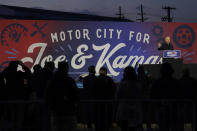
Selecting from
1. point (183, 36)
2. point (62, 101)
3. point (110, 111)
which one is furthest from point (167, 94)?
point (183, 36)

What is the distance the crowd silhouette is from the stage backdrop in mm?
10317

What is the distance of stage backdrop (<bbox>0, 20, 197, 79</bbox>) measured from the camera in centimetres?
2080

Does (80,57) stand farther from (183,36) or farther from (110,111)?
(110,111)

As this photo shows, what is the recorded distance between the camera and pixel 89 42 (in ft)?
70.6

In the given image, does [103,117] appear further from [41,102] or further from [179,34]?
[179,34]

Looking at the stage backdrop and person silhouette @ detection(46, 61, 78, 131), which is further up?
the stage backdrop

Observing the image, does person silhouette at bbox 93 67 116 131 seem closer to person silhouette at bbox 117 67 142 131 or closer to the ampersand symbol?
person silhouette at bbox 117 67 142 131

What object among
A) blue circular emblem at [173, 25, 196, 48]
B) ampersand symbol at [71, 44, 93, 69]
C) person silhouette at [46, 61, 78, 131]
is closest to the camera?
person silhouette at [46, 61, 78, 131]

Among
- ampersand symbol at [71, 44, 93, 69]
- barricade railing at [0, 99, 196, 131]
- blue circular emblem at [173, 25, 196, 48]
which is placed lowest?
barricade railing at [0, 99, 196, 131]

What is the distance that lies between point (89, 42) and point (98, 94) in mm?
11413

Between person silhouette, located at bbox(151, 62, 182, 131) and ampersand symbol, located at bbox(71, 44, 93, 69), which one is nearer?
person silhouette, located at bbox(151, 62, 182, 131)

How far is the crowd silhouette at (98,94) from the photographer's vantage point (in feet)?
26.0

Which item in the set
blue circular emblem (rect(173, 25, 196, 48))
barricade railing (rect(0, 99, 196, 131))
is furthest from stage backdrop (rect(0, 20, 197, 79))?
barricade railing (rect(0, 99, 196, 131))

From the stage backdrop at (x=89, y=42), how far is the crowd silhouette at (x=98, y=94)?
10317 millimetres
